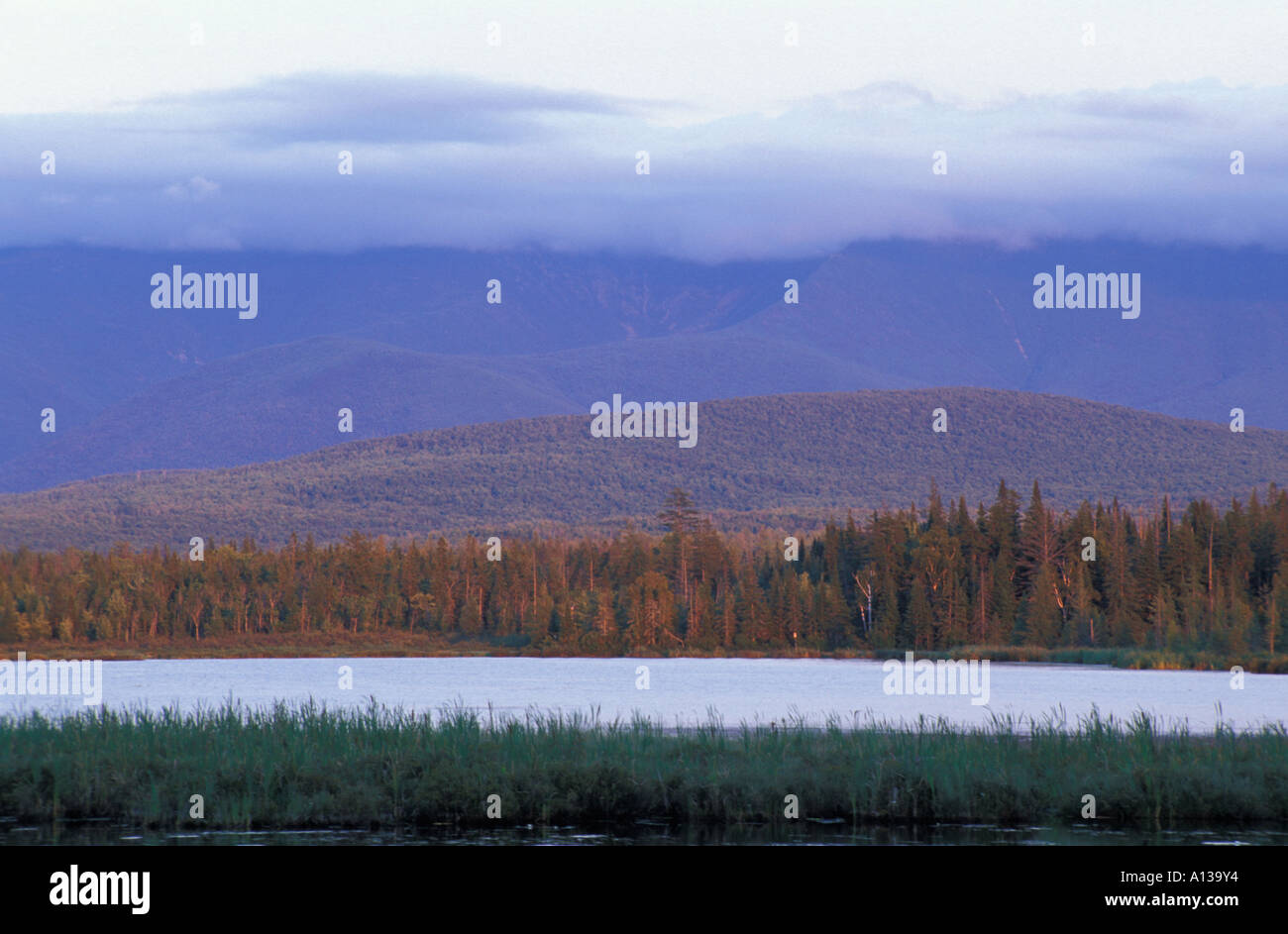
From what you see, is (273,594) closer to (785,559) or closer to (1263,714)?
(785,559)

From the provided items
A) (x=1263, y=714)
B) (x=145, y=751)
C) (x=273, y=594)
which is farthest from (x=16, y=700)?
(x=273, y=594)

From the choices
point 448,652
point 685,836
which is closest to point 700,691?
point 685,836

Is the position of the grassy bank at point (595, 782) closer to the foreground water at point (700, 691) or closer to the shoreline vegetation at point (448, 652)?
the foreground water at point (700, 691)

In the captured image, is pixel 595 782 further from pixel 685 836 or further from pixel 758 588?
pixel 758 588

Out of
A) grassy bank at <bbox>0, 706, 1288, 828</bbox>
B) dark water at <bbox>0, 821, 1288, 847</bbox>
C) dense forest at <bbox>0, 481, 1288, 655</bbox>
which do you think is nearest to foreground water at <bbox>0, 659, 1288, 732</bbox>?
grassy bank at <bbox>0, 706, 1288, 828</bbox>

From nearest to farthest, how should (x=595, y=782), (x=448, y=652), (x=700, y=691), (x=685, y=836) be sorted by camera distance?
(x=685, y=836) → (x=595, y=782) → (x=700, y=691) → (x=448, y=652)

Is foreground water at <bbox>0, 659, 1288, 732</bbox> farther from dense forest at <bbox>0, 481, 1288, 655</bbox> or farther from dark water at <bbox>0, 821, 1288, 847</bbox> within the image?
dense forest at <bbox>0, 481, 1288, 655</bbox>
